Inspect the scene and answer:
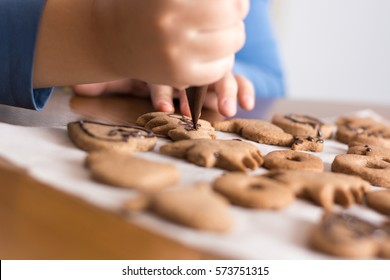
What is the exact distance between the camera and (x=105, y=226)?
0.43m

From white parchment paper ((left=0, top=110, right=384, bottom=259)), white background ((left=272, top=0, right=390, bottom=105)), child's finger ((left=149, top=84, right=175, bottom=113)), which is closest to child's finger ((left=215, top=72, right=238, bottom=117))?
child's finger ((left=149, top=84, right=175, bottom=113))

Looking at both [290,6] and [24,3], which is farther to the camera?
[290,6]

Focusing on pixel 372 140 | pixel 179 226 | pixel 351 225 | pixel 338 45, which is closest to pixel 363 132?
pixel 372 140

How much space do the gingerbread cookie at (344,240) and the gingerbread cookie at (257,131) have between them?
0.33 metres

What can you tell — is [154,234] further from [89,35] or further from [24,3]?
[24,3]

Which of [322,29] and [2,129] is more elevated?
[322,29]

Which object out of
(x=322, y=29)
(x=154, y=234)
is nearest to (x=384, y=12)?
(x=322, y=29)

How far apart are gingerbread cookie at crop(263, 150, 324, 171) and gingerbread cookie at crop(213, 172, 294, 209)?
0.31 feet

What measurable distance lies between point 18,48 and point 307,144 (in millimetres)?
490

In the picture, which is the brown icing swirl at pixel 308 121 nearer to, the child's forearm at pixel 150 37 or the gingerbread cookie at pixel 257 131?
the gingerbread cookie at pixel 257 131

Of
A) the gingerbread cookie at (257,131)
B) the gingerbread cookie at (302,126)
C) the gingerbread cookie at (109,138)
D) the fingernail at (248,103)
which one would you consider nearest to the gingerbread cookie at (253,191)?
the gingerbread cookie at (109,138)

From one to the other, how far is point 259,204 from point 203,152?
0.49 ft

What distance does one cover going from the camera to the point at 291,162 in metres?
0.65

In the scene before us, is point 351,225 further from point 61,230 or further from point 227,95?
point 227,95
